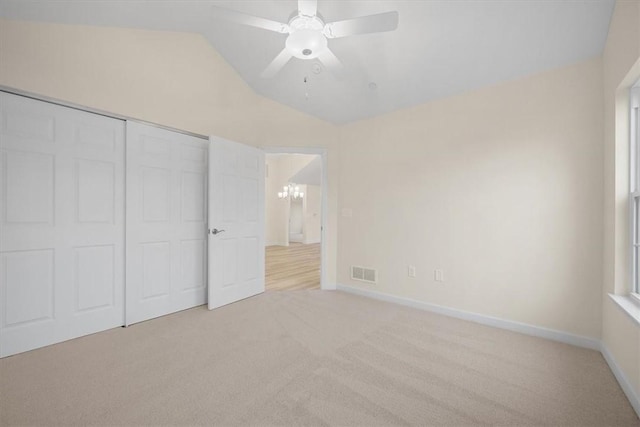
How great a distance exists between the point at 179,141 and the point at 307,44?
199 cm

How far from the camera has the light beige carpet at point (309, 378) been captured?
152 centimetres

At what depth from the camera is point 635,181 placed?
1.89m

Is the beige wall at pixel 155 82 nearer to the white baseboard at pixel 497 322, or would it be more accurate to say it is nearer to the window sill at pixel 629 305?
the white baseboard at pixel 497 322

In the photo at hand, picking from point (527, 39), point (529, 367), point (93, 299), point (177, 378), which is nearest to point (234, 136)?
point (93, 299)

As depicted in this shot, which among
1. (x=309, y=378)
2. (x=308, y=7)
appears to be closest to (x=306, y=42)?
(x=308, y=7)

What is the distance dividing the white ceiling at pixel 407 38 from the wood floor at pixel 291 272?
2.82 m

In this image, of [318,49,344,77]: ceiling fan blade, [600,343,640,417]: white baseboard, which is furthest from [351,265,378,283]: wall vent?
[318,49,344,77]: ceiling fan blade

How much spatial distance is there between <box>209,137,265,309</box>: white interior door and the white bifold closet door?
0.88m

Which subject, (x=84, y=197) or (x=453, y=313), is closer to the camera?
(x=84, y=197)

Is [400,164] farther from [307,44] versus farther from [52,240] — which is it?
[52,240]

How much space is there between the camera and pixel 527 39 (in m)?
2.32

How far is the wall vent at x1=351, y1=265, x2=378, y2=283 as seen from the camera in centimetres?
373

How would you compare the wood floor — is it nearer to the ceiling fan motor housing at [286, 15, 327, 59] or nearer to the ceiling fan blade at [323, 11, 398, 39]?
the ceiling fan motor housing at [286, 15, 327, 59]

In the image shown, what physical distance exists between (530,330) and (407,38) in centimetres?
298
